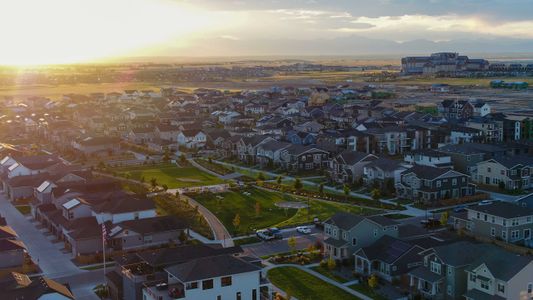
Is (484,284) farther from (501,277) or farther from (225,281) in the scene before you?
(225,281)

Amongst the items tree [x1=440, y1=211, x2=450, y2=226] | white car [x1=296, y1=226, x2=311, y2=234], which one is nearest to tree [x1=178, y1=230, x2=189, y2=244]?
white car [x1=296, y1=226, x2=311, y2=234]

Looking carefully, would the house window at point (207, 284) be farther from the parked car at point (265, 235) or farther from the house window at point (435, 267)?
the parked car at point (265, 235)

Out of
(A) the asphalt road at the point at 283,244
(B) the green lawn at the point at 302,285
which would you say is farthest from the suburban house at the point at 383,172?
(B) the green lawn at the point at 302,285

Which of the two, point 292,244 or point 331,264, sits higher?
point 292,244

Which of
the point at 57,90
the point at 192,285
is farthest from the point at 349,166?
the point at 57,90

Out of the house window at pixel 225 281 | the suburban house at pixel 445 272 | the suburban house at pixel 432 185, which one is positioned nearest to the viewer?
the house window at pixel 225 281

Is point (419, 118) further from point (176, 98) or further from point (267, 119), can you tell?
point (176, 98)
